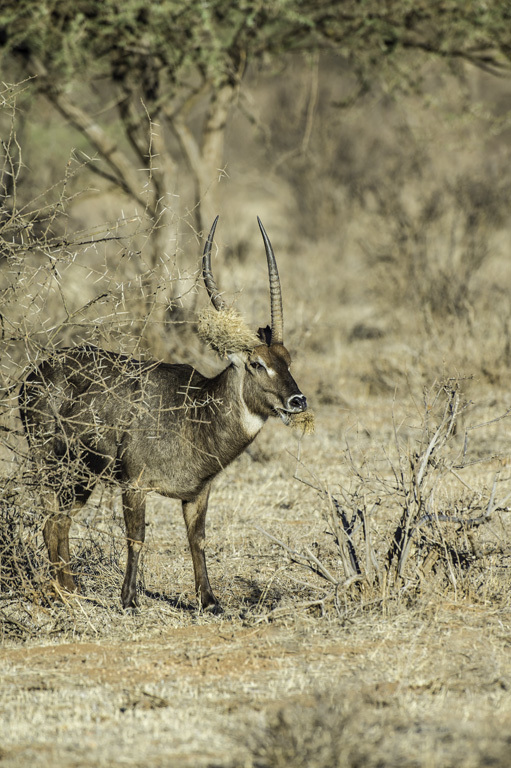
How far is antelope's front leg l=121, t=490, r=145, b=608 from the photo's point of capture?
5.92m

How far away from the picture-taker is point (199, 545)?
607cm

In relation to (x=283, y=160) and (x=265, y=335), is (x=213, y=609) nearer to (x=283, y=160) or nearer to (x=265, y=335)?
(x=265, y=335)

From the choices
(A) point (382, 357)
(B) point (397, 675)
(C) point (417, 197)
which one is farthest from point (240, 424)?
(C) point (417, 197)

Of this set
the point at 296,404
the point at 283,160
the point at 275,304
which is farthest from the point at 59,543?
the point at 283,160

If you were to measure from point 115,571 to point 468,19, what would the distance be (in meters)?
8.43

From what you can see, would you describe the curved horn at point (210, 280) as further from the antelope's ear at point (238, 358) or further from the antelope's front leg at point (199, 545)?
the antelope's front leg at point (199, 545)

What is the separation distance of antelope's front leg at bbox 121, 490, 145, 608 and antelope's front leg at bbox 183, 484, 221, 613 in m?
0.32

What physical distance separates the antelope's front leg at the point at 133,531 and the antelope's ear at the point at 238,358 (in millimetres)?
1022

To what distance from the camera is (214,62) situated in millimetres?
11062

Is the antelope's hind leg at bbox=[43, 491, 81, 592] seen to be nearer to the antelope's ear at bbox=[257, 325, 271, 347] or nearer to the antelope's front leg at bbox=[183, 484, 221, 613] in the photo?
the antelope's front leg at bbox=[183, 484, 221, 613]

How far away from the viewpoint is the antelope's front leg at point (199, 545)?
5945mm

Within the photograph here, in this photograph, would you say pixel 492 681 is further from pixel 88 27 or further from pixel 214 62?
pixel 88 27

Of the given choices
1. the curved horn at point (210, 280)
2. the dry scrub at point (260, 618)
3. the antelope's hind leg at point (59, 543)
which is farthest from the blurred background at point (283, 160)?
the curved horn at point (210, 280)

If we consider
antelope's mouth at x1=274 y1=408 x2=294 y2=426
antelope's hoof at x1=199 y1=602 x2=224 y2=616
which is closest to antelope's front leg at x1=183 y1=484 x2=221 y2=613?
antelope's hoof at x1=199 y1=602 x2=224 y2=616
